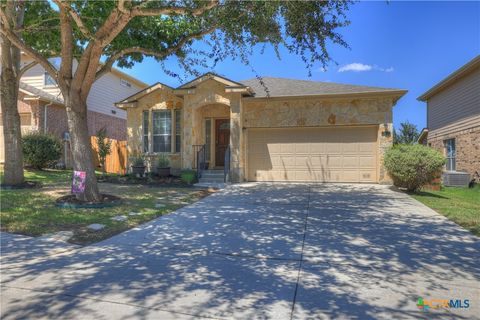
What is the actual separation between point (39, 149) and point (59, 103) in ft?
14.3

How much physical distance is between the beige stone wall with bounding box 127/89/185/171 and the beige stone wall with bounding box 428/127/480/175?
12704 millimetres

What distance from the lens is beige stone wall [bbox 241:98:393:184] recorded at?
12781mm

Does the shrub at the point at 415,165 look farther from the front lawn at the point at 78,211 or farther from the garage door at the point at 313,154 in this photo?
the front lawn at the point at 78,211

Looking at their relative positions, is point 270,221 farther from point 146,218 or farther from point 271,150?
point 271,150

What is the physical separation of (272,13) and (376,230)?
187 inches

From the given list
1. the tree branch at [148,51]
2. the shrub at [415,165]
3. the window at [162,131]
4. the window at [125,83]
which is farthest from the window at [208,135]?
the window at [125,83]

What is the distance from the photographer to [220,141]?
15117 millimetres

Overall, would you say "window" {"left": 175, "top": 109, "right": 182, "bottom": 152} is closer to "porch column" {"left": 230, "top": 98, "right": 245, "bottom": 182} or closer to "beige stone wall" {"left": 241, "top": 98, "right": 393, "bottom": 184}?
"porch column" {"left": 230, "top": 98, "right": 245, "bottom": 182}

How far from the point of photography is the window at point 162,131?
1484 centimetres

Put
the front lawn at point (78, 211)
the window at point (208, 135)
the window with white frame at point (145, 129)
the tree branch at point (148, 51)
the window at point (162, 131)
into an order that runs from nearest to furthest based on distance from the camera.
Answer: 1. the front lawn at point (78, 211)
2. the tree branch at point (148, 51)
3. the window at point (162, 131)
4. the window at point (208, 135)
5. the window with white frame at point (145, 129)

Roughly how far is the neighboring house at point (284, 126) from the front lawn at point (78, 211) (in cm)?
359

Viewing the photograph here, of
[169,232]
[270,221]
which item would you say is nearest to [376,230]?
[270,221]

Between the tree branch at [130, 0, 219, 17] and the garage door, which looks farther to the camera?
the garage door

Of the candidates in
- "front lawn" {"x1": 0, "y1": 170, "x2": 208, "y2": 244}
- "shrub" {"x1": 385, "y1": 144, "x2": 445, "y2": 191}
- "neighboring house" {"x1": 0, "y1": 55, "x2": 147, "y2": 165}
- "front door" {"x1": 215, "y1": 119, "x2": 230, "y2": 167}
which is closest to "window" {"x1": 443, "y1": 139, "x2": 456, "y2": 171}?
"shrub" {"x1": 385, "y1": 144, "x2": 445, "y2": 191}
